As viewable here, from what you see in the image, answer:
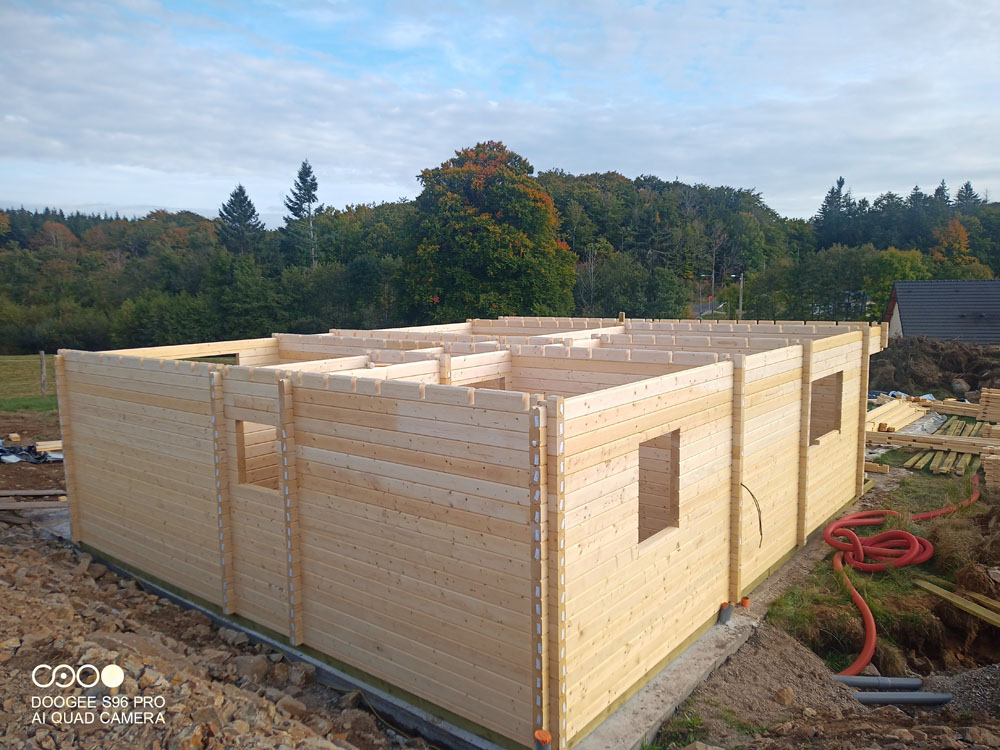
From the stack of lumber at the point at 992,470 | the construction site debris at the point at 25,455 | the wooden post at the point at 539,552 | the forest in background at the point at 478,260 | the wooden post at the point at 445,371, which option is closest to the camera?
the wooden post at the point at 539,552

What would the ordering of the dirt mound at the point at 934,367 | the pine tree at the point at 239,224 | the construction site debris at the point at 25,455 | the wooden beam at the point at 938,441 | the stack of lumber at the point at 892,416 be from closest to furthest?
Result: the construction site debris at the point at 25,455 < the wooden beam at the point at 938,441 < the stack of lumber at the point at 892,416 < the dirt mound at the point at 934,367 < the pine tree at the point at 239,224

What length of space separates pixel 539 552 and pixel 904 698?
4457 mm

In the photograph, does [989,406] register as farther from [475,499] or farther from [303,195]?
[303,195]

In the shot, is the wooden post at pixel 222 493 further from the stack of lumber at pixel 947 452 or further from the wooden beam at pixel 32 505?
the stack of lumber at pixel 947 452

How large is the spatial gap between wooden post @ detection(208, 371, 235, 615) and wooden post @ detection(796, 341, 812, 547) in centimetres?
774

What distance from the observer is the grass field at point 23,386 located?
71.4 ft

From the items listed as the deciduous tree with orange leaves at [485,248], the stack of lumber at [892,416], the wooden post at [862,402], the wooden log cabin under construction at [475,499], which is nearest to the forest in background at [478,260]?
the deciduous tree with orange leaves at [485,248]

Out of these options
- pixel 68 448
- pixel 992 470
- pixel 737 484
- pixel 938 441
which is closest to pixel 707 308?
pixel 938 441

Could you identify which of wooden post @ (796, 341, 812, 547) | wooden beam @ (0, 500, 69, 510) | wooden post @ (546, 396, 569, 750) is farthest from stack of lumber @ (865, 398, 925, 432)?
wooden beam @ (0, 500, 69, 510)

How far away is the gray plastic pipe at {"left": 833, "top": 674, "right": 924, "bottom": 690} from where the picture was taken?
732cm

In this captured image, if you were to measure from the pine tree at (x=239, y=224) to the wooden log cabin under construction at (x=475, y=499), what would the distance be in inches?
2027

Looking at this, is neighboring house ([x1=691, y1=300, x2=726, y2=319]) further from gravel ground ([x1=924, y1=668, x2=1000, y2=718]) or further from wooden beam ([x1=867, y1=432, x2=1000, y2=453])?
gravel ground ([x1=924, y1=668, x2=1000, y2=718])

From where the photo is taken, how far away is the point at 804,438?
1030 centimetres

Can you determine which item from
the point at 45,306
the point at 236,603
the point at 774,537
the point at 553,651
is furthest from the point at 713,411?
the point at 45,306
